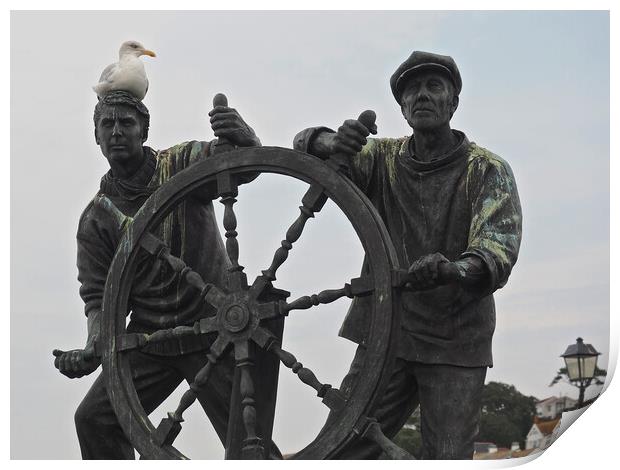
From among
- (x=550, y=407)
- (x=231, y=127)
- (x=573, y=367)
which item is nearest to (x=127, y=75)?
(x=231, y=127)

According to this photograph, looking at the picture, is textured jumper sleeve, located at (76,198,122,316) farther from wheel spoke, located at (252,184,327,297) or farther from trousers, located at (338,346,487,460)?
trousers, located at (338,346,487,460)

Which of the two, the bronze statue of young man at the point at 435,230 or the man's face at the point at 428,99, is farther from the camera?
the man's face at the point at 428,99

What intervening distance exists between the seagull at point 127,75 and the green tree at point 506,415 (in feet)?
22.3

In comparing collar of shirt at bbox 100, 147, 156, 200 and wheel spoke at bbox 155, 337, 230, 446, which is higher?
collar of shirt at bbox 100, 147, 156, 200

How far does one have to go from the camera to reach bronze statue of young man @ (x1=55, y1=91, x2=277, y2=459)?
5.83 m

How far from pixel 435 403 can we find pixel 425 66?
5.04ft

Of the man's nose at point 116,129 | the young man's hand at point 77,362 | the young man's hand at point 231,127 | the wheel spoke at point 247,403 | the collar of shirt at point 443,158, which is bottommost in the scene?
the wheel spoke at point 247,403

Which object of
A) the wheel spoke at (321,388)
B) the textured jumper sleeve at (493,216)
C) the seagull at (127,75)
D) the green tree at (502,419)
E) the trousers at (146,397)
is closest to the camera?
the wheel spoke at (321,388)

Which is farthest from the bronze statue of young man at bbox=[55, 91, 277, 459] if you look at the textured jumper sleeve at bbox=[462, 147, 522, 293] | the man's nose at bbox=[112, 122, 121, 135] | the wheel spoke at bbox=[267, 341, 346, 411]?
the textured jumper sleeve at bbox=[462, 147, 522, 293]

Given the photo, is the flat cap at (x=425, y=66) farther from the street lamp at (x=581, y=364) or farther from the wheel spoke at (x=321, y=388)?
the street lamp at (x=581, y=364)

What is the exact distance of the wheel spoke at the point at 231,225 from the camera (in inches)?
209

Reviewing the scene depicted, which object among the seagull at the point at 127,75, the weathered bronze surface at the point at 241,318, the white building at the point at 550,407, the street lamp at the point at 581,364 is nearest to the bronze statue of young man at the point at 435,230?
the weathered bronze surface at the point at 241,318

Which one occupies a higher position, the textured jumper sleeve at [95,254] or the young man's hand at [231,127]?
the young man's hand at [231,127]

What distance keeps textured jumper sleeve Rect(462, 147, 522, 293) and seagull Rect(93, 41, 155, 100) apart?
177cm
